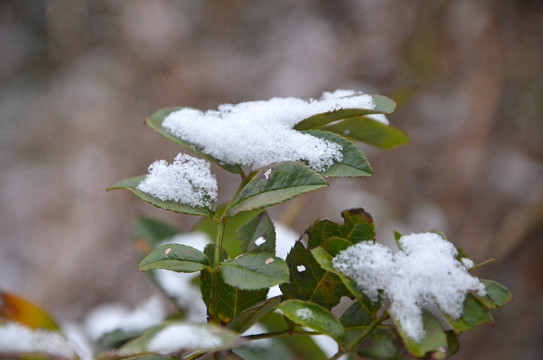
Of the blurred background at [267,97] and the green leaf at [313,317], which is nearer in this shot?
the green leaf at [313,317]

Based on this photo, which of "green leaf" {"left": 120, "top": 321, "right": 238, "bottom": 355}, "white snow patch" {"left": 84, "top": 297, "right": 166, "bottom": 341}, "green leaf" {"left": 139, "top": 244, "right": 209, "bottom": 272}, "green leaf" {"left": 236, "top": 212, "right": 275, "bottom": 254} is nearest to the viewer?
"green leaf" {"left": 120, "top": 321, "right": 238, "bottom": 355}

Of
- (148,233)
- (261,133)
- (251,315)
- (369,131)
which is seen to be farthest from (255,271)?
(148,233)

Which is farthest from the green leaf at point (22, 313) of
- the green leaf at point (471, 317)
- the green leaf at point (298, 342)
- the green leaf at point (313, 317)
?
the green leaf at point (471, 317)

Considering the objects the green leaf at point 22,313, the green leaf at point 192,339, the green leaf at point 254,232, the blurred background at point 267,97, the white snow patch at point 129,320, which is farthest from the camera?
the blurred background at point 267,97

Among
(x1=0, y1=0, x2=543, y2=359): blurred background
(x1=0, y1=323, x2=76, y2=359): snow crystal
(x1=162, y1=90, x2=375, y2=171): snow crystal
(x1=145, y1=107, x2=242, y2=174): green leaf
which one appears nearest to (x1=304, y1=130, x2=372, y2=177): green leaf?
(x1=162, y1=90, x2=375, y2=171): snow crystal

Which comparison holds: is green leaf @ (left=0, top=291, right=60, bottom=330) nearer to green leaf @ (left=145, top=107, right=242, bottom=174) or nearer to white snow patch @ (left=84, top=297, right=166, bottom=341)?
white snow patch @ (left=84, top=297, right=166, bottom=341)

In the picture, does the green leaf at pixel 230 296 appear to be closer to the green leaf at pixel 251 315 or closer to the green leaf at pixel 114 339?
the green leaf at pixel 251 315
